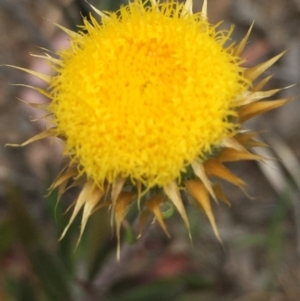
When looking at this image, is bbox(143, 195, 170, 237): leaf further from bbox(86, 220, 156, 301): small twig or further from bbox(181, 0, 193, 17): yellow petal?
bbox(86, 220, 156, 301): small twig

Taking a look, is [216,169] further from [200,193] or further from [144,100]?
[144,100]

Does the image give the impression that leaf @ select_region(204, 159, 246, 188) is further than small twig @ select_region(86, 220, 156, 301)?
No

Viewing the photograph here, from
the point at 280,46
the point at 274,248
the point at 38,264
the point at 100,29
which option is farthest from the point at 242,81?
the point at 280,46

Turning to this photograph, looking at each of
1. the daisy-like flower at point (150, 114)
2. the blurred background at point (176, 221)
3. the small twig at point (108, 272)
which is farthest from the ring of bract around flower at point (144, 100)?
the blurred background at point (176, 221)

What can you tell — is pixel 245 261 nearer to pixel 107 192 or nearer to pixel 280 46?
pixel 280 46

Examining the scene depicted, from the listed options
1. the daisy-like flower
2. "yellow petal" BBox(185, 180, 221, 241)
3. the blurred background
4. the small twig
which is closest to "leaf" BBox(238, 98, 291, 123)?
the daisy-like flower

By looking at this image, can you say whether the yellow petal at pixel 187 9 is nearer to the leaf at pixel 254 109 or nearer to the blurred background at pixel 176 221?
the leaf at pixel 254 109
